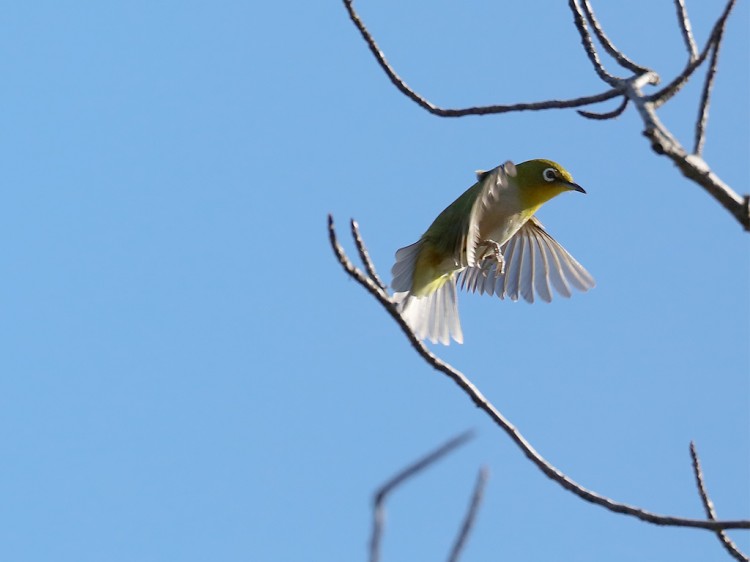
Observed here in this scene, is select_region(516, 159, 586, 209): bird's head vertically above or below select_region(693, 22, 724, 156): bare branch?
above

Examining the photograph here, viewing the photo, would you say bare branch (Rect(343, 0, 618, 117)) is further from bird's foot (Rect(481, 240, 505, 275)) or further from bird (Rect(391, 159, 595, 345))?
bird's foot (Rect(481, 240, 505, 275))

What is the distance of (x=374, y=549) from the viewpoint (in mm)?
1362

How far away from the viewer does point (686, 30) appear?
2.91m

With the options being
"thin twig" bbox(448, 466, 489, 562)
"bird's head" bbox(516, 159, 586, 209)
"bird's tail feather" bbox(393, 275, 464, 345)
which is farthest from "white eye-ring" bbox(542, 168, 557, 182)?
"thin twig" bbox(448, 466, 489, 562)

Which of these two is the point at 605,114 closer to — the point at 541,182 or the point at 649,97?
the point at 649,97

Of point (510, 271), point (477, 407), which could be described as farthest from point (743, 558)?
point (510, 271)

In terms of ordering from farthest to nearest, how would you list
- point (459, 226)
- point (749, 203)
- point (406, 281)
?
point (406, 281) < point (459, 226) < point (749, 203)

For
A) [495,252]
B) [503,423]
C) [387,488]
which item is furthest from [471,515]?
[495,252]

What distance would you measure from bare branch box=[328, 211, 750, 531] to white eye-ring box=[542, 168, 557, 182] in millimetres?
2900

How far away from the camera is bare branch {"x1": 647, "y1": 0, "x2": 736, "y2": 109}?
2.47m

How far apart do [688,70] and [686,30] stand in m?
0.40

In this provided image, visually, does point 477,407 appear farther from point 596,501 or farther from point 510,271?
point 510,271

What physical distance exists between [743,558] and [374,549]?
1.88 m

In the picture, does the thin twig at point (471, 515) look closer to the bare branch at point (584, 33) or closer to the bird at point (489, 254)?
the bare branch at point (584, 33)
